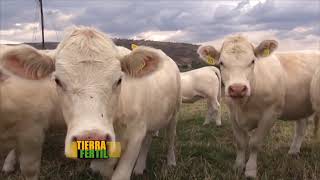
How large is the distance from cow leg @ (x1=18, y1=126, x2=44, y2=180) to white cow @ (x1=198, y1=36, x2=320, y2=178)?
2484 mm

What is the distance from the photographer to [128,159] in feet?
16.3

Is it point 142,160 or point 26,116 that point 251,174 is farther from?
point 26,116

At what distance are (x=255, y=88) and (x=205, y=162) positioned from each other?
4.23ft

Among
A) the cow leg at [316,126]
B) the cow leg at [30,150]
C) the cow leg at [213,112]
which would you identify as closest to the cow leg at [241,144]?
the cow leg at [316,126]

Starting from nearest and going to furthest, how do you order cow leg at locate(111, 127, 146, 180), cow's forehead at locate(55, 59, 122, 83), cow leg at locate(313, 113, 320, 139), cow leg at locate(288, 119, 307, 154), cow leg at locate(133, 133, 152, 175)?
cow's forehead at locate(55, 59, 122, 83) < cow leg at locate(111, 127, 146, 180) < cow leg at locate(133, 133, 152, 175) < cow leg at locate(313, 113, 320, 139) < cow leg at locate(288, 119, 307, 154)

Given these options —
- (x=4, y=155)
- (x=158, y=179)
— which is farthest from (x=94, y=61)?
(x=4, y=155)

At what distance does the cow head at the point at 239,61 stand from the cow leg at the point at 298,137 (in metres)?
2.21

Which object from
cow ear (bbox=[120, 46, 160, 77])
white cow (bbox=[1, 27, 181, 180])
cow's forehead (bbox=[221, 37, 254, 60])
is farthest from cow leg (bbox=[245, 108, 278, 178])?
cow ear (bbox=[120, 46, 160, 77])

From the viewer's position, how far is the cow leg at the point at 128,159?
4.90m

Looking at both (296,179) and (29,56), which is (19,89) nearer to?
(29,56)

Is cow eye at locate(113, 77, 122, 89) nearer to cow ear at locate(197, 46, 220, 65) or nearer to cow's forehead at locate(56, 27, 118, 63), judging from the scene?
cow's forehead at locate(56, 27, 118, 63)

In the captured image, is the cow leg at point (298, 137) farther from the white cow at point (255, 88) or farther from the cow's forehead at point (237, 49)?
the cow's forehead at point (237, 49)

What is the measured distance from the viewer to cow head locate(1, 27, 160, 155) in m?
3.70

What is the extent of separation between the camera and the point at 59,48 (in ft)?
14.0
